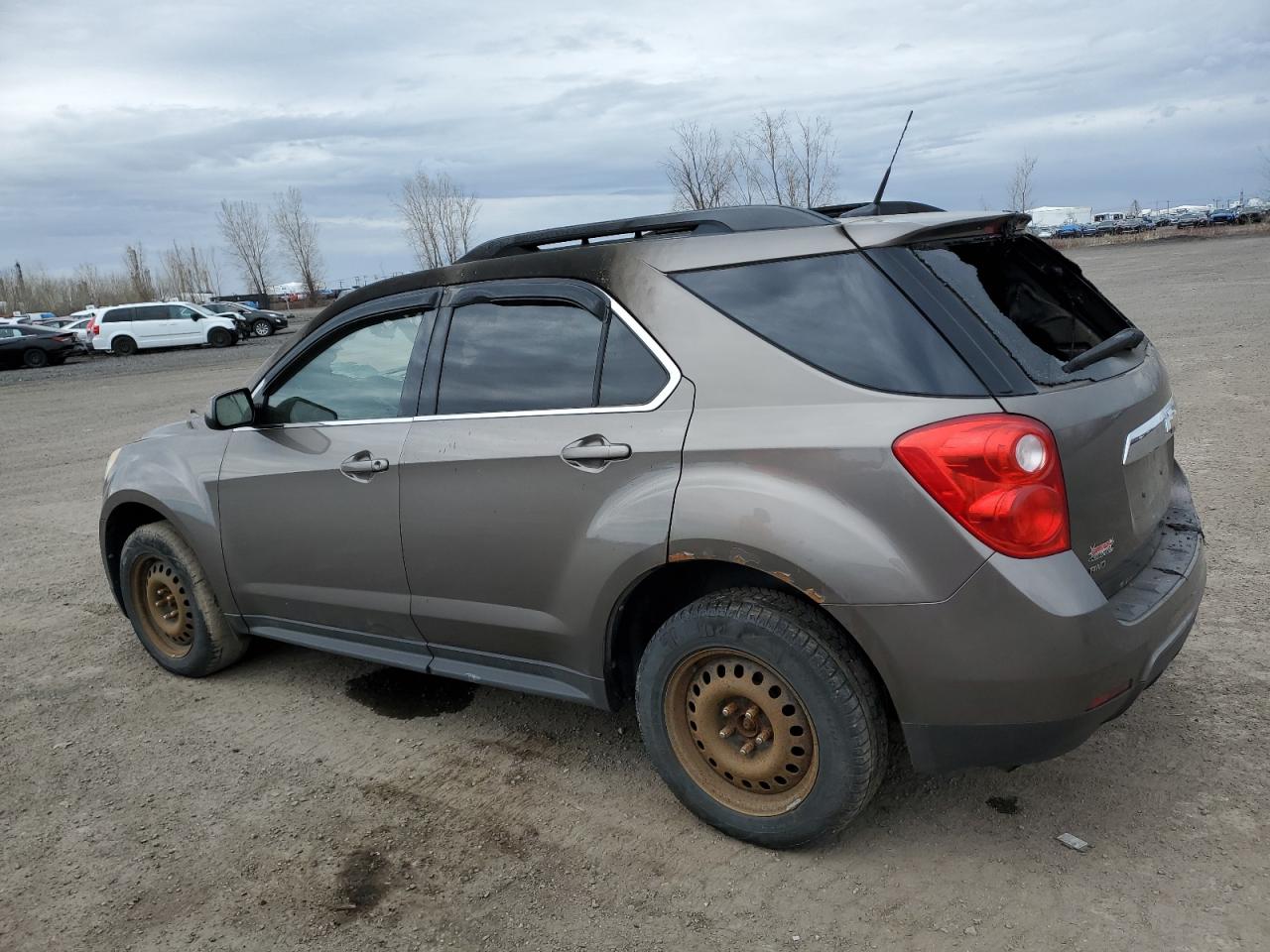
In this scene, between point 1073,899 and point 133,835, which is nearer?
point 1073,899

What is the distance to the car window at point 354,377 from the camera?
371 cm

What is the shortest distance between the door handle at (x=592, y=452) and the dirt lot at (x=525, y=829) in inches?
46.2

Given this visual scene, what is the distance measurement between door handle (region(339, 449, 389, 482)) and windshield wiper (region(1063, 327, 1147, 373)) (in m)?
2.26

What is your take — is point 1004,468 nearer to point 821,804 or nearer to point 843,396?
point 843,396

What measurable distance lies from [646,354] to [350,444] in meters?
1.31

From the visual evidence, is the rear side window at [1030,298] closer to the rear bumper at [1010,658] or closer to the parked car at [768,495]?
the parked car at [768,495]

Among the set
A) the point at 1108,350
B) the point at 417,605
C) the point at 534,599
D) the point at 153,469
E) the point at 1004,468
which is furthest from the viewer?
the point at 153,469

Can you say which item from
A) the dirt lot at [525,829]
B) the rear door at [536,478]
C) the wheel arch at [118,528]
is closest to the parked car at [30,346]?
the dirt lot at [525,829]

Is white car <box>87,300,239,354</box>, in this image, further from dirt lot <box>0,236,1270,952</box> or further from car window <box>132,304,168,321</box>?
dirt lot <box>0,236,1270,952</box>

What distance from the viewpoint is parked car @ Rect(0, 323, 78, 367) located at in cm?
3012

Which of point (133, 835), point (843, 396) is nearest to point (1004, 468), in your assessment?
point (843, 396)

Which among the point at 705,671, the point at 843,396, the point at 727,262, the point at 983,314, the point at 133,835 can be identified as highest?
the point at 727,262

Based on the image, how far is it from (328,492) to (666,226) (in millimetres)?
1614

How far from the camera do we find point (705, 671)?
2988 millimetres
